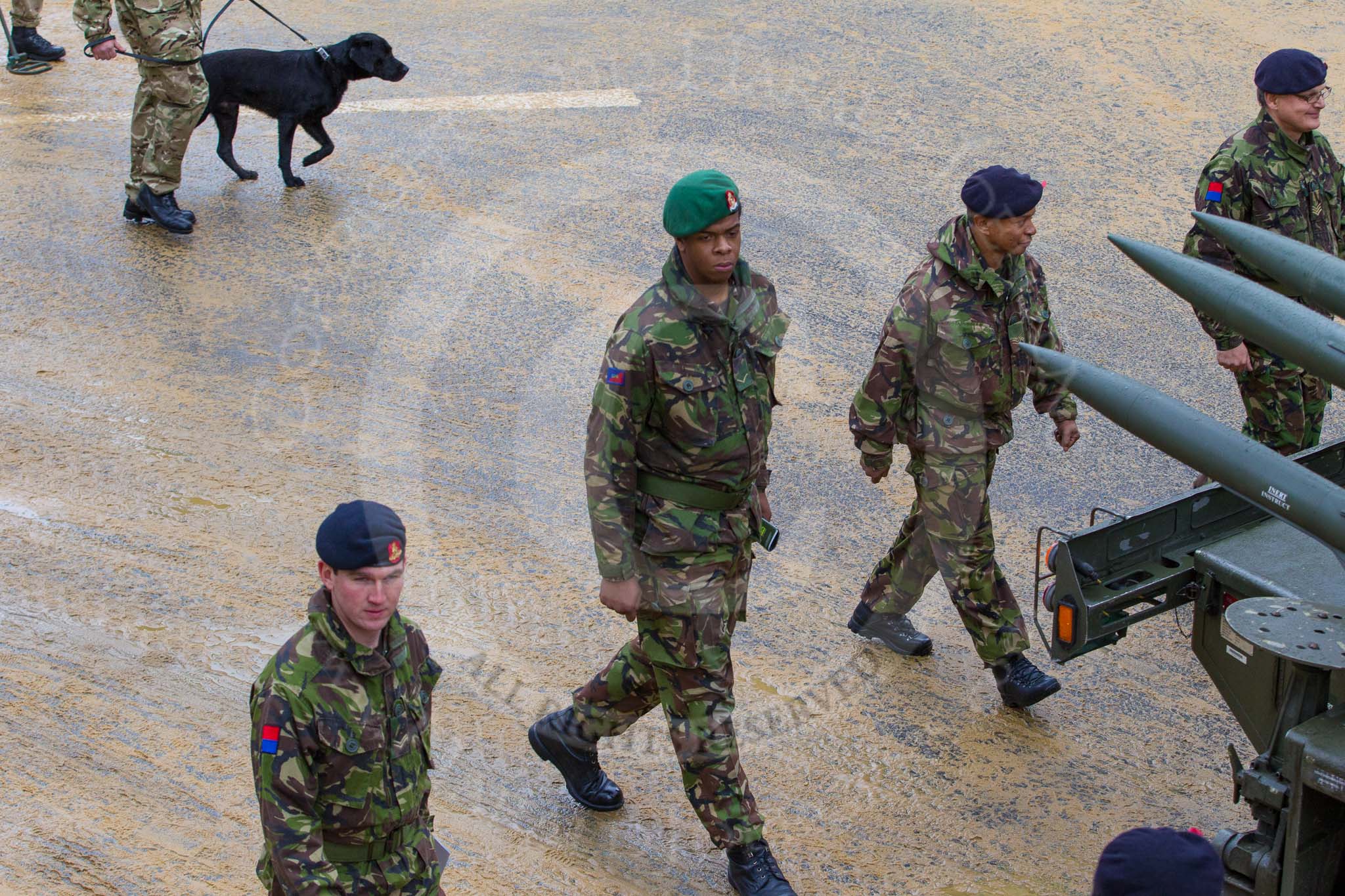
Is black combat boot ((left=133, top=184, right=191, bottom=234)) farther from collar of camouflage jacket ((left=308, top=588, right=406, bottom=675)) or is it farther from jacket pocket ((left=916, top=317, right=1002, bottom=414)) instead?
collar of camouflage jacket ((left=308, top=588, right=406, bottom=675))

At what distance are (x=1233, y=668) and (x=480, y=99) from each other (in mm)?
7531

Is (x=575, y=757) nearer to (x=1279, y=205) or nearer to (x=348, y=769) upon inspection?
(x=348, y=769)

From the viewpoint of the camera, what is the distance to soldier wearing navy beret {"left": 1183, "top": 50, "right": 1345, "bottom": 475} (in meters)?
5.89

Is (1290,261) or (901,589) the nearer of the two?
(1290,261)

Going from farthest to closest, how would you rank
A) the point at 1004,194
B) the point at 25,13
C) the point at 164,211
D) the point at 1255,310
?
the point at 25,13 → the point at 164,211 → the point at 1004,194 → the point at 1255,310

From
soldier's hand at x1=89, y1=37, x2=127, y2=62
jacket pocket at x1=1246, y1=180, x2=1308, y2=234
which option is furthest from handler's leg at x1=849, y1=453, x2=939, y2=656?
soldier's hand at x1=89, y1=37, x2=127, y2=62

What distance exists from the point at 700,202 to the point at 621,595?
3.70 feet

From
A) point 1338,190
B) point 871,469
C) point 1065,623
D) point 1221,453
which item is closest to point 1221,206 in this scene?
point 1338,190

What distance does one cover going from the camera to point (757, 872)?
4277mm

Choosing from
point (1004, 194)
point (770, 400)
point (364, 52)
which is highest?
point (1004, 194)

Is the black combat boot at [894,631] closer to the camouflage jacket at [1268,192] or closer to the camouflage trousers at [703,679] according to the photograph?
the camouflage trousers at [703,679]

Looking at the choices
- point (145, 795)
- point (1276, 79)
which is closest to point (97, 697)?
point (145, 795)

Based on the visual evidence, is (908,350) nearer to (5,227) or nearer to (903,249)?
(903,249)

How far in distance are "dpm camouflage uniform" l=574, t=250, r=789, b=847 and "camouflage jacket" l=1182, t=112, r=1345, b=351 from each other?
2608 millimetres
